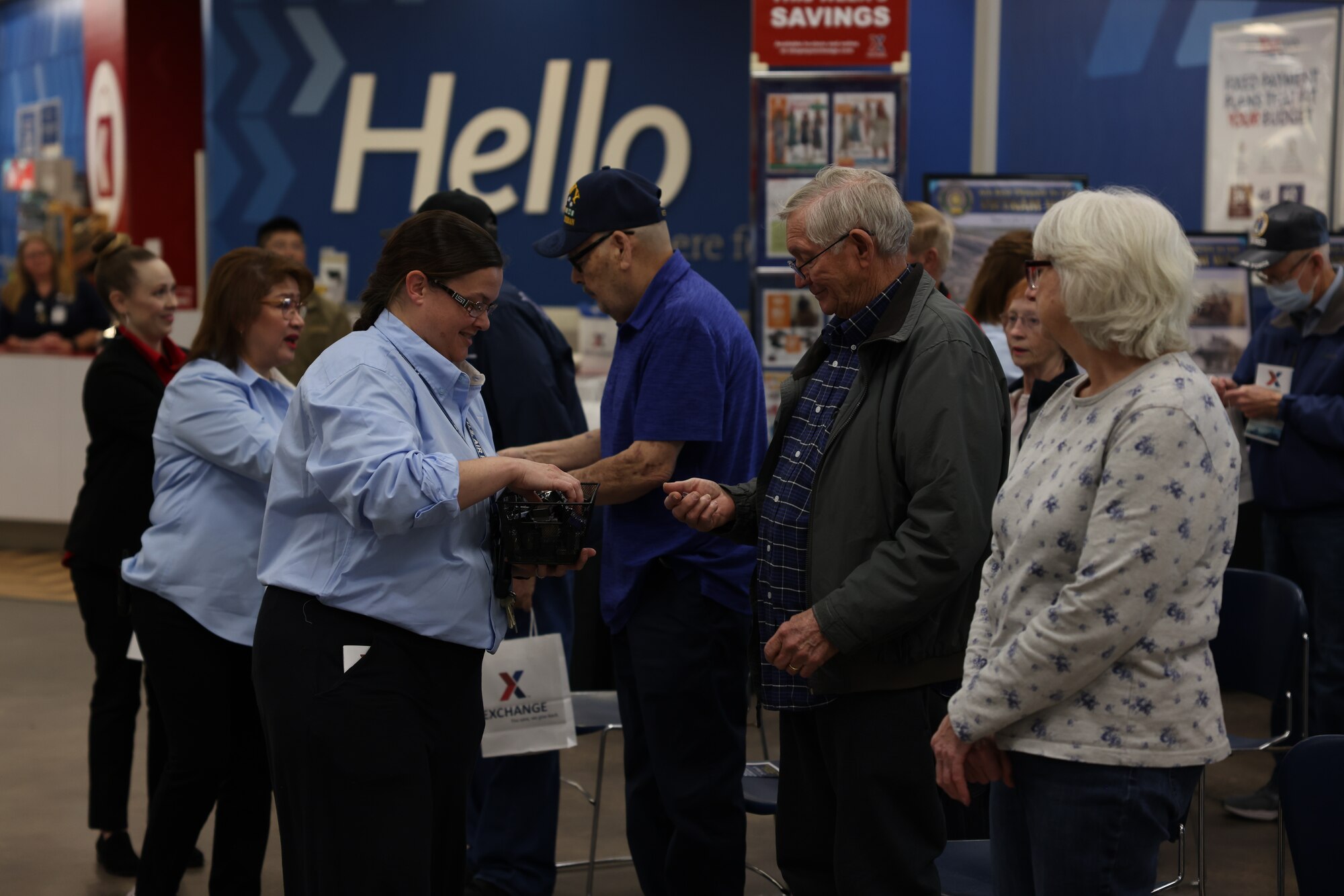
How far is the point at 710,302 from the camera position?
9.34 ft

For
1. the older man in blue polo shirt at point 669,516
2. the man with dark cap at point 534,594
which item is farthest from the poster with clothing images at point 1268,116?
the older man in blue polo shirt at point 669,516

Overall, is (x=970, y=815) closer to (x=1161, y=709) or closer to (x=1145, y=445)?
(x=1161, y=709)

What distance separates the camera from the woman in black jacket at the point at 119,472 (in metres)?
3.56

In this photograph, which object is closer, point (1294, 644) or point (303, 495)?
point (303, 495)

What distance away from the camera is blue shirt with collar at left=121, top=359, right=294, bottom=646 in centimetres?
296

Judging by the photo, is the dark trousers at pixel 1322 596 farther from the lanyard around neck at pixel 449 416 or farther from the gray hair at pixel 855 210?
the lanyard around neck at pixel 449 416

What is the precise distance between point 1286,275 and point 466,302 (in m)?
3.07

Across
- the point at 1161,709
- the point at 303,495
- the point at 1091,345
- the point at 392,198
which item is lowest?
the point at 1161,709

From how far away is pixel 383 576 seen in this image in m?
2.11

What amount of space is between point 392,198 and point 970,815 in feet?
22.9

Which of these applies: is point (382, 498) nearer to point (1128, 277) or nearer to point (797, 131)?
A: point (1128, 277)

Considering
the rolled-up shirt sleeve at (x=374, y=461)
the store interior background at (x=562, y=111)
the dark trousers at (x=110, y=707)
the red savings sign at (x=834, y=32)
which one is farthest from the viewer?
the store interior background at (x=562, y=111)

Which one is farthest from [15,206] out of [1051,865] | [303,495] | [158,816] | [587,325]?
[1051,865]

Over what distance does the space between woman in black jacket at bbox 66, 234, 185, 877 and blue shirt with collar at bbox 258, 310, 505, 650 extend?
1579 mm
